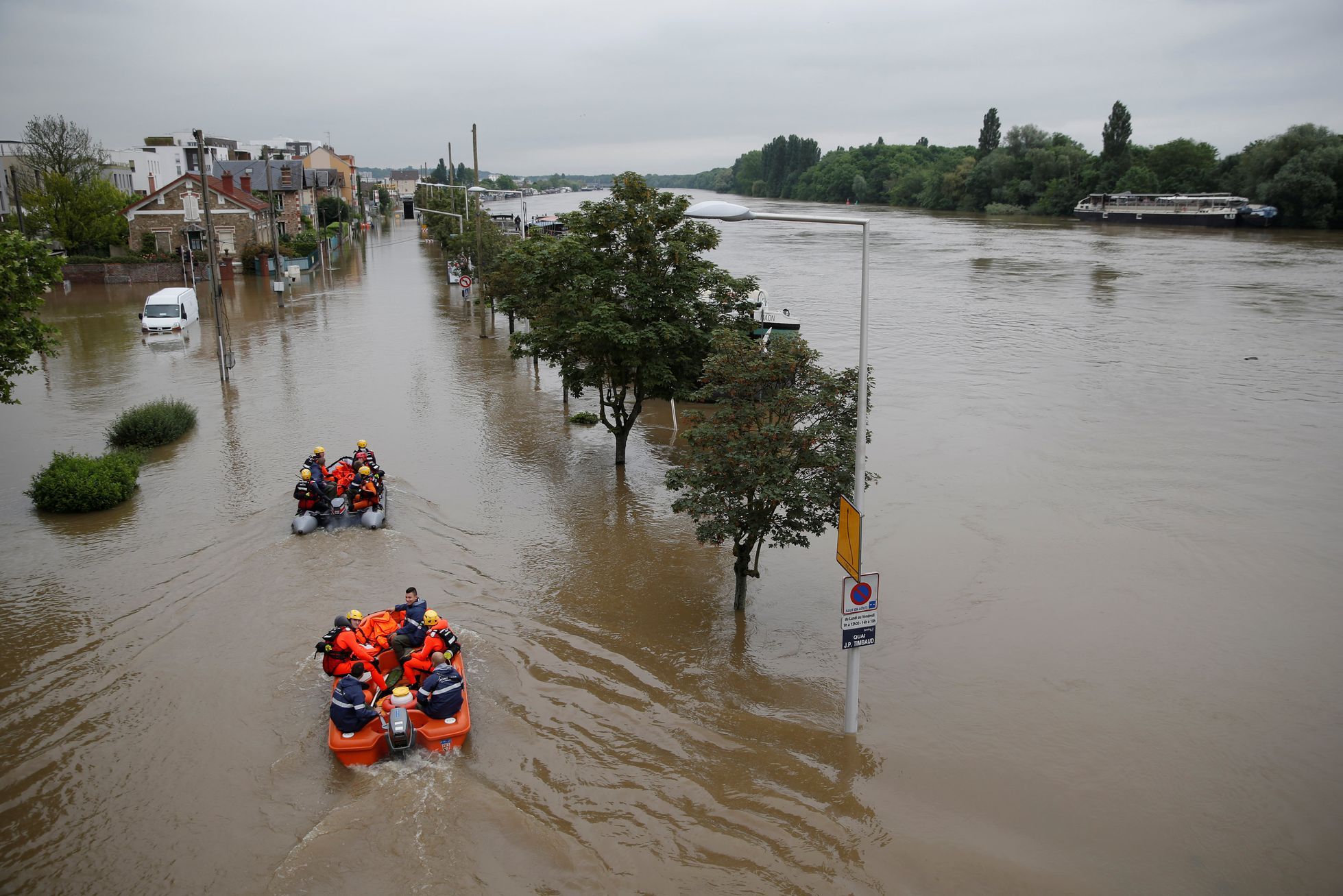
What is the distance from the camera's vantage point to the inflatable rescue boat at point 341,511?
51.4 ft

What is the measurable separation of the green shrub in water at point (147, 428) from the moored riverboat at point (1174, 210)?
86.2 m

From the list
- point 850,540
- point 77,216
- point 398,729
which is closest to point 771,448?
point 850,540

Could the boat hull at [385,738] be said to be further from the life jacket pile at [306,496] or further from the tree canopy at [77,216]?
the tree canopy at [77,216]

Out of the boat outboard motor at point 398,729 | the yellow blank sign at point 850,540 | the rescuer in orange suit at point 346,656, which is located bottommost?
the boat outboard motor at point 398,729

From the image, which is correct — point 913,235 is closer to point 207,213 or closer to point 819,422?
point 207,213

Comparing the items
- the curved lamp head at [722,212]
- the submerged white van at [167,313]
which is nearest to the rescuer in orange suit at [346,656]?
the curved lamp head at [722,212]

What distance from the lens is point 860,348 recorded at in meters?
8.94

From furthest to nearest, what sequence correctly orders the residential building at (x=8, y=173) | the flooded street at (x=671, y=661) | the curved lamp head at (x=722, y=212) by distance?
1. the residential building at (x=8, y=173)
2. the flooded street at (x=671, y=661)
3. the curved lamp head at (x=722, y=212)

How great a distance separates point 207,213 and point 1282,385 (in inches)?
1338

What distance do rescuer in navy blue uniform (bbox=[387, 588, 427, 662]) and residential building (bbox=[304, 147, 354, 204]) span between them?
315ft

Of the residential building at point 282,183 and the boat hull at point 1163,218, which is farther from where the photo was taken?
the boat hull at point 1163,218

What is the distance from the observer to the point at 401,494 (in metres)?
17.7

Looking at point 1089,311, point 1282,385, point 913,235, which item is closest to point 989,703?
point 1282,385

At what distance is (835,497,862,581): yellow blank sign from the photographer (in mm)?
9570
